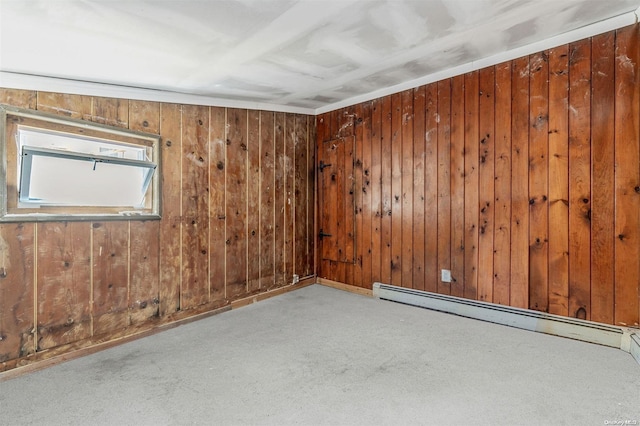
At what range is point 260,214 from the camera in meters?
3.34

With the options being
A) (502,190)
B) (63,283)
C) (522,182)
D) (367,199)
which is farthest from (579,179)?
(63,283)

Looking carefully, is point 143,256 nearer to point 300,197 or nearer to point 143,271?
point 143,271

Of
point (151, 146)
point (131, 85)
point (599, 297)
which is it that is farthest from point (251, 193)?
point (599, 297)

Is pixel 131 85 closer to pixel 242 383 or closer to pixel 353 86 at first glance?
pixel 353 86

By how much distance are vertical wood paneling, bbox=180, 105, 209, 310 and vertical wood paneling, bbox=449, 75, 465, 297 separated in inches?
88.0

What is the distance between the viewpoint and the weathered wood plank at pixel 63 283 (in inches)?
78.9

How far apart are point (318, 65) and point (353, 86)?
2.36 feet

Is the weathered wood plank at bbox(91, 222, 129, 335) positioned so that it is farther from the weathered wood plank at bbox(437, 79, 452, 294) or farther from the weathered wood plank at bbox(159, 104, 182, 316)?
the weathered wood plank at bbox(437, 79, 452, 294)

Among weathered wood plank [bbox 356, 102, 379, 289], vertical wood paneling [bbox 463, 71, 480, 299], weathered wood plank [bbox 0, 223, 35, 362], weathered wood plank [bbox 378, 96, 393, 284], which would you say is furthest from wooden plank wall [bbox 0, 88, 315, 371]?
vertical wood paneling [bbox 463, 71, 480, 299]

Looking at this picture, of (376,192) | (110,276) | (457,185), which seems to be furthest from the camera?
(376,192)

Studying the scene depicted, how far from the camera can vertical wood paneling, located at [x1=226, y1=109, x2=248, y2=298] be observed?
3.05 m

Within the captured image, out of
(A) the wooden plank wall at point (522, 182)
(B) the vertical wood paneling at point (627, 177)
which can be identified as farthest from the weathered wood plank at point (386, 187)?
(B) the vertical wood paneling at point (627, 177)

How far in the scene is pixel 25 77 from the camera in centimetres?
194

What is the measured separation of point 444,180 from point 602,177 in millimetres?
1077
